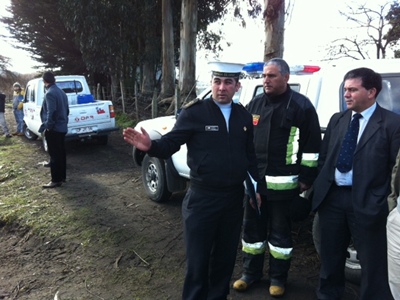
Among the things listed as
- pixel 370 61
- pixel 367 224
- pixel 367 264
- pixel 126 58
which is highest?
pixel 126 58

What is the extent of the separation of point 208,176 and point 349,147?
1038 mm

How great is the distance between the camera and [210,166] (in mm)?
2484

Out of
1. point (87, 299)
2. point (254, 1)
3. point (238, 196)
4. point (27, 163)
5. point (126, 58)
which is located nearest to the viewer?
point (238, 196)

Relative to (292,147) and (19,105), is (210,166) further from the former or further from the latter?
(19,105)

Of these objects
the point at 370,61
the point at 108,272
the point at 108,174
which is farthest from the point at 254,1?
the point at 108,272

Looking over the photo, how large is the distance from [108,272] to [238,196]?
1.75 m

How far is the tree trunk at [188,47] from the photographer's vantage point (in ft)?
45.4

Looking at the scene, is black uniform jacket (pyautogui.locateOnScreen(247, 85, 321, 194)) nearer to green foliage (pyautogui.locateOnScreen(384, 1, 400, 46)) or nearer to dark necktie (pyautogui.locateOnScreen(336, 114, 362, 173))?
dark necktie (pyautogui.locateOnScreen(336, 114, 362, 173))

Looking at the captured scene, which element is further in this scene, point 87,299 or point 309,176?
point 87,299

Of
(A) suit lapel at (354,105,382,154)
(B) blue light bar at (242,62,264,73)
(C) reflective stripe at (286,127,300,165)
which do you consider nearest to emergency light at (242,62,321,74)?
(B) blue light bar at (242,62,264,73)

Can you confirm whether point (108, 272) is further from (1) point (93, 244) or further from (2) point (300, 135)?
(2) point (300, 135)

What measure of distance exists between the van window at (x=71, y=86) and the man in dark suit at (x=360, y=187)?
8.97 m

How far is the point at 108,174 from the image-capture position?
735 cm

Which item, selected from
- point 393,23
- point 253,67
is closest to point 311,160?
point 253,67
